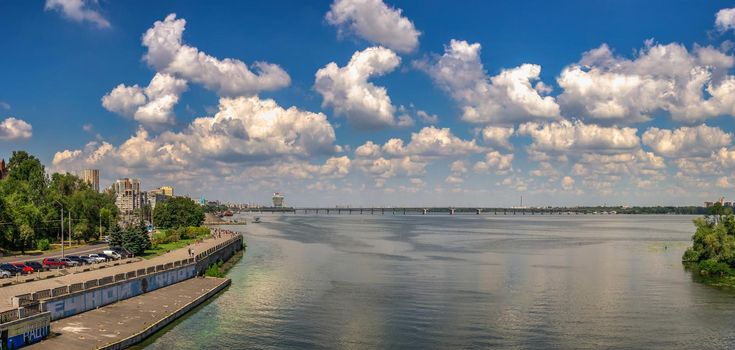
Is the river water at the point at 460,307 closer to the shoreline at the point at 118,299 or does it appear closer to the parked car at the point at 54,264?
the shoreline at the point at 118,299

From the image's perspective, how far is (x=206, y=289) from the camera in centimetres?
7631

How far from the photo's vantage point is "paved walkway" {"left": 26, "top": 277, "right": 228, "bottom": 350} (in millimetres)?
46500

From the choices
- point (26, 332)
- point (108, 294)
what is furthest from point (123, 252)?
point (26, 332)

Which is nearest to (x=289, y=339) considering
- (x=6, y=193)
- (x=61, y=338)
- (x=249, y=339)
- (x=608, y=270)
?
(x=249, y=339)

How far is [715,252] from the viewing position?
104750 mm

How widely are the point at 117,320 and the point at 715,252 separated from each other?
3711 inches

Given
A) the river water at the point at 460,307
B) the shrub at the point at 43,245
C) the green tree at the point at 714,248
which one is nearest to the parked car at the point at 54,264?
the river water at the point at 460,307

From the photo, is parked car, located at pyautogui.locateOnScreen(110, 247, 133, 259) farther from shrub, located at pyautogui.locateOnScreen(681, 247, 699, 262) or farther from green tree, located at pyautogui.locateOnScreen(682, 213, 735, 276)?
shrub, located at pyautogui.locateOnScreen(681, 247, 699, 262)

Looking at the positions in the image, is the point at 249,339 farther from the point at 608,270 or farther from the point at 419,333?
the point at 608,270

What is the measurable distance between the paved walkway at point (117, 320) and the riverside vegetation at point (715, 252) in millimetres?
73994

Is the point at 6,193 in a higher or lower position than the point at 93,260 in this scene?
higher

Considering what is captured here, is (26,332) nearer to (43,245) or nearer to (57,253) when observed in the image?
(57,253)

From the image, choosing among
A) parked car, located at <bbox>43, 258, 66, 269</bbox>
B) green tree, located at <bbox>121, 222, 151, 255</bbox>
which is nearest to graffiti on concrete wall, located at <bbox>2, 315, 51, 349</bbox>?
parked car, located at <bbox>43, 258, 66, 269</bbox>

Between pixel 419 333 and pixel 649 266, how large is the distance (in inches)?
2809
